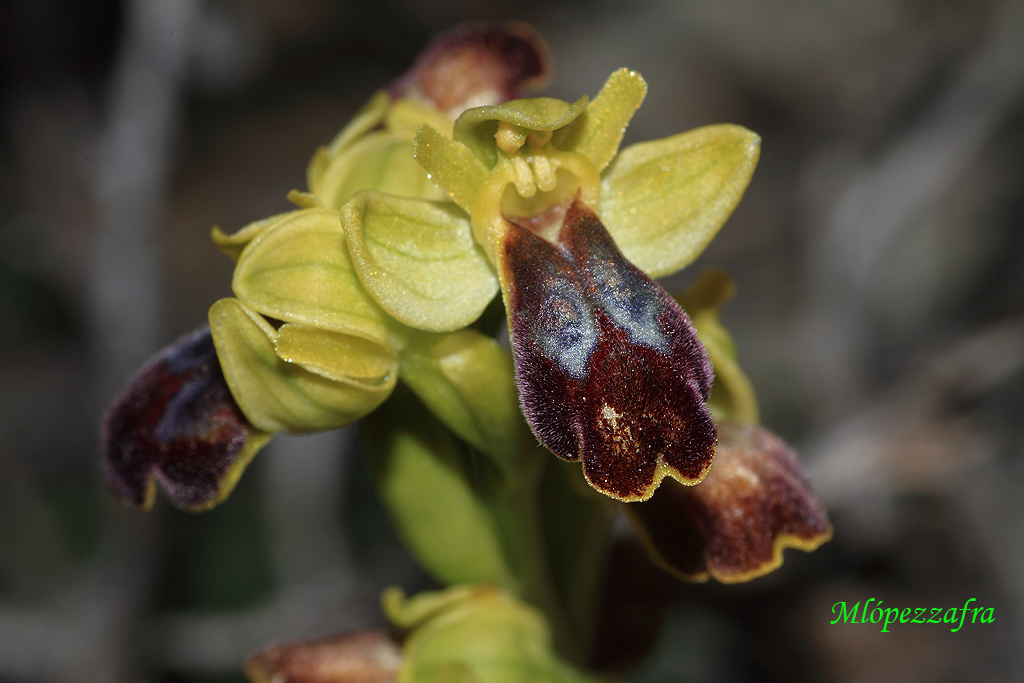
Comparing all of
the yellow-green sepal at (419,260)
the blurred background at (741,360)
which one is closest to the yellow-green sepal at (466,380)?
the yellow-green sepal at (419,260)

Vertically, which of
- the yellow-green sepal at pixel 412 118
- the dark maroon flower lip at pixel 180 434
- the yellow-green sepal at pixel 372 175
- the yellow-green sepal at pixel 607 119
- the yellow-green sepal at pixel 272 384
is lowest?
the dark maroon flower lip at pixel 180 434

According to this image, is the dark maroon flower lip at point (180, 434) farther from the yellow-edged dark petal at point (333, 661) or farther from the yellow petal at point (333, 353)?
the yellow-edged dark petal at point (333, 661)

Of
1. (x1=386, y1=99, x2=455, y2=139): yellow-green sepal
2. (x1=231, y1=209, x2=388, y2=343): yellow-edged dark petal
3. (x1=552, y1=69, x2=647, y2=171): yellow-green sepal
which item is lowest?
(x1=231, y1=209, x2=388, y2=343): yellow-edged dark petal

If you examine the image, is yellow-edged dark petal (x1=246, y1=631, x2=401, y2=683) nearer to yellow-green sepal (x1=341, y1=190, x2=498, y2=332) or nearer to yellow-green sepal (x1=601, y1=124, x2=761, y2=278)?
yellow-green sepal (x1=341, y1=190, x2=498, y2=332)

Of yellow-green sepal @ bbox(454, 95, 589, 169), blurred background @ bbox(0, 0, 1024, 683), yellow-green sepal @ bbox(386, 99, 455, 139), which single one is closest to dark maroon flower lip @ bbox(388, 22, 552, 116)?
yellow-green sepal @ bbox(386, 99, 455, 139)

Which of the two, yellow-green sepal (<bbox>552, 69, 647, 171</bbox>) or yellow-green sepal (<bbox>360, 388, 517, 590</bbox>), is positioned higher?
yellow-green sepal (<bbox>552, 69, 647, 171</bbox>)

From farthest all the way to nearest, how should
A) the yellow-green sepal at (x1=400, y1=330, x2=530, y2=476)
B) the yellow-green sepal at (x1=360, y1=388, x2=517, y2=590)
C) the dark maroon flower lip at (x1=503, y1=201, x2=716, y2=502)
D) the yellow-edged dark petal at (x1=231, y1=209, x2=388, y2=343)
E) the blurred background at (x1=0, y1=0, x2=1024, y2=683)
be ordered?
1. the blurred background at (x1=0, y1=0, x2=1024, y2=683)
2. the yellow-green sepal at (x1=360, y1=388, x2=517, y2=590)
3. the yellow-green sepal at (x1=400, y1=330, x2=530, y2=476)
4. the yellow-edged dark petal at (x1=231, y1=209, x2=388, y2=343)
5. the dark maroon flower lip at (x1=503, y1=201, x2=716, y2=502)

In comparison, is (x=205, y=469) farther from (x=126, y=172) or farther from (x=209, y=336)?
(x=126, y=172)
